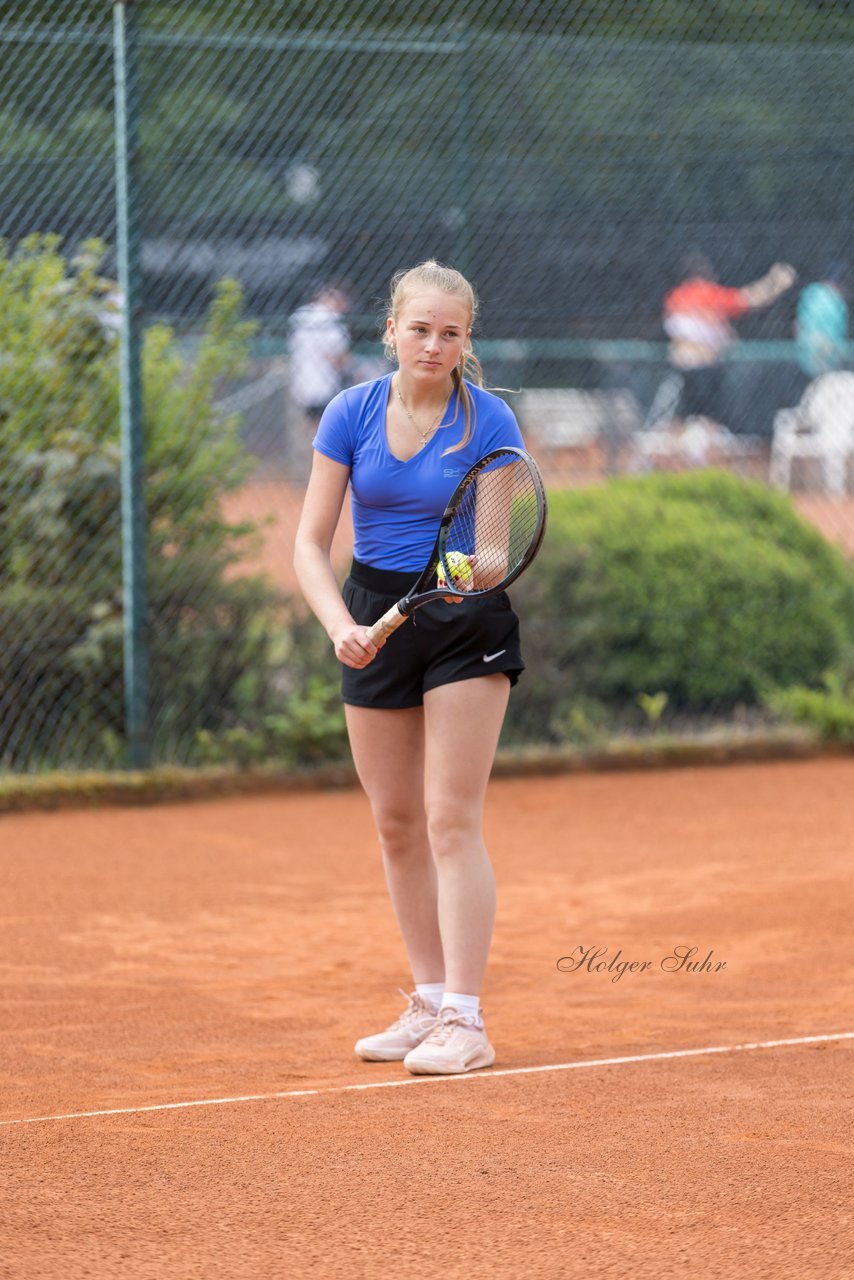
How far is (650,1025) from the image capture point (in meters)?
4.34

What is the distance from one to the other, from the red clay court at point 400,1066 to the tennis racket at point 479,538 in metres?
1.06

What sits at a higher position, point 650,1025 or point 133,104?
point 133,104

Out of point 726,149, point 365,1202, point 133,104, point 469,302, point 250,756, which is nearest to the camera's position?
point 365,1202

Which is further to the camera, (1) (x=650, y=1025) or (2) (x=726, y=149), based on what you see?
(2) (x=726, y=149)

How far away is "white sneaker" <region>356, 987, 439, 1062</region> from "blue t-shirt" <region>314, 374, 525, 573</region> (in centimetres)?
107

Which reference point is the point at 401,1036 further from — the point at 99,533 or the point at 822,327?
the point at 822,327

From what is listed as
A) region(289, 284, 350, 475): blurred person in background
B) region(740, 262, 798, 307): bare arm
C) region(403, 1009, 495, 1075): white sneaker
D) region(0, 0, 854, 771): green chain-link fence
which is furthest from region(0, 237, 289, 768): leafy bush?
region(403, 1009, 495, 1075): white sneaker

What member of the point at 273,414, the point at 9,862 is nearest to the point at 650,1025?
the point at 9,862

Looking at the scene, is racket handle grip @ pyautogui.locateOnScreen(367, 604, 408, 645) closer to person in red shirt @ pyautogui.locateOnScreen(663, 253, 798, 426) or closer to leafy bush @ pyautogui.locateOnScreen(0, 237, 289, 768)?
leafy bush @ pyautogui.locateOnScreen(0, 237, 289, 768)

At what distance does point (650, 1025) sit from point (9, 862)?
2.81m

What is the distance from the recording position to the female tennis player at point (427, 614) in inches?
153

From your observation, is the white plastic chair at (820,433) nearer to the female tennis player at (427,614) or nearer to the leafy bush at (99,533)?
the leafy bush at (99,533)

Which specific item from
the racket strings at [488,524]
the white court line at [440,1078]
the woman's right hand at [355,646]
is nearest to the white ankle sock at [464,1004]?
the white court line at [440,1078]

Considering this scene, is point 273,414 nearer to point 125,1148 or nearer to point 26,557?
point 26,557
